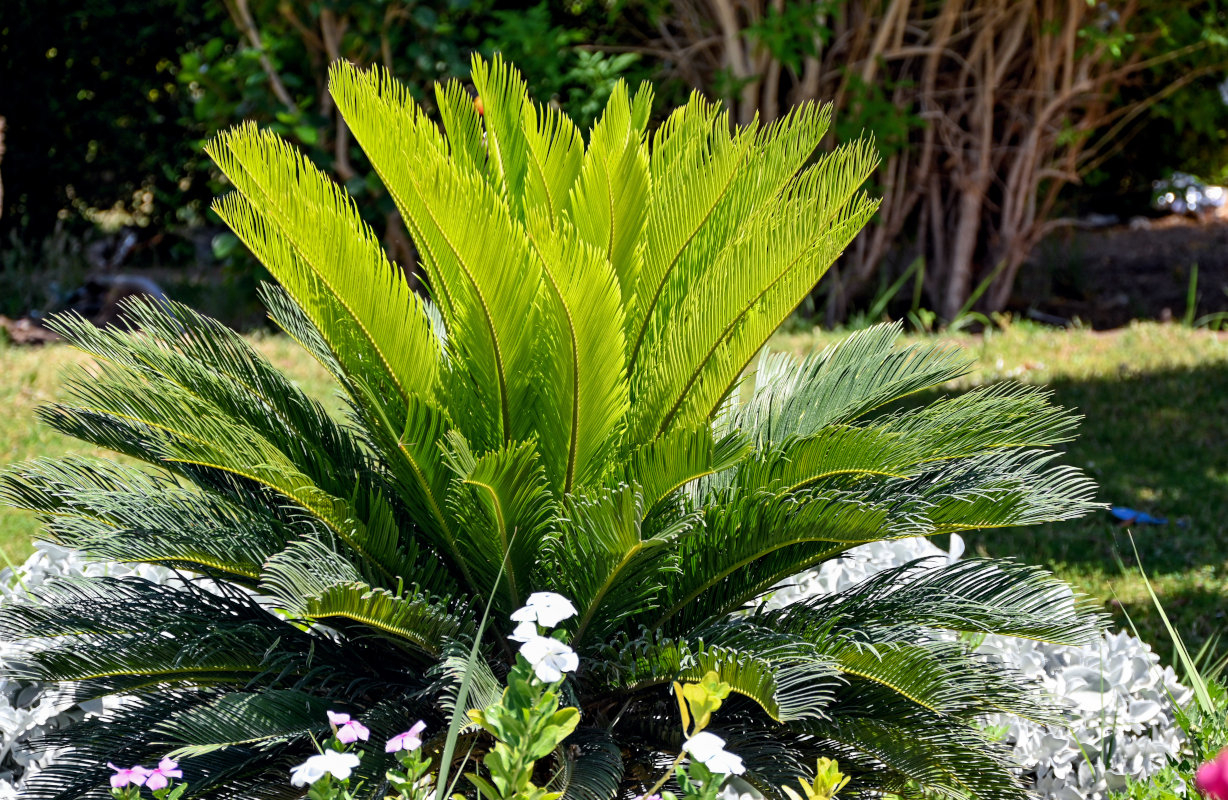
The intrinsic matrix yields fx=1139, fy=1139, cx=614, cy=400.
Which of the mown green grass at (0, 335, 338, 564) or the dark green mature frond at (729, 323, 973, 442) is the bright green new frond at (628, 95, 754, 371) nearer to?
the dark green mature frond at (729, 323, 973, 442)

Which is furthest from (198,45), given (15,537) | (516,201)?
(516,201)

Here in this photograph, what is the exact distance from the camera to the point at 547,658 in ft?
5.72

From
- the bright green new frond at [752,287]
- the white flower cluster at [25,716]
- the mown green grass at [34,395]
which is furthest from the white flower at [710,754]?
the mown green grass at [34,395]

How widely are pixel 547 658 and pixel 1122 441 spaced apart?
4.54 meters

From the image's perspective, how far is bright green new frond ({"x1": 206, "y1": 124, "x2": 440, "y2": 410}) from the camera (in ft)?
7.12

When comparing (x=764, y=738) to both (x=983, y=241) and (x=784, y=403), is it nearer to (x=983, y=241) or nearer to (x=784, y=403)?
(x=784, y=403)

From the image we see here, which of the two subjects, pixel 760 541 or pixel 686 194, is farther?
pixel 686 194

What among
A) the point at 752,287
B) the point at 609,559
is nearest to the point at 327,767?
the point at 609,559

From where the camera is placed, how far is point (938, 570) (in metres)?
2.50

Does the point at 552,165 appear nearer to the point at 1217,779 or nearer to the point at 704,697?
the point at 704,697

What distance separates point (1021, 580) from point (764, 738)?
65cm

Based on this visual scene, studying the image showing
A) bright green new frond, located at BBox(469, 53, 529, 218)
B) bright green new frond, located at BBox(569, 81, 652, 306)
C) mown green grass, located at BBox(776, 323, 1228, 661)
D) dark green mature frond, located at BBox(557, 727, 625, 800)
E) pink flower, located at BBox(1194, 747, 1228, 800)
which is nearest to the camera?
pink flower, located at BBox(1194, 747, 1228, 800)

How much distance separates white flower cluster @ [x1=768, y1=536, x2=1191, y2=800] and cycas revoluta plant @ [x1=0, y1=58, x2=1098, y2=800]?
1.08 feet

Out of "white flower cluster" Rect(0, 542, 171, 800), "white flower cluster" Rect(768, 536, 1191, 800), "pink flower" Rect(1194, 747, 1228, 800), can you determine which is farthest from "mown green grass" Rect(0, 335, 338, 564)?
"pink flower" Rect(1194, 747, 1228, 800)
